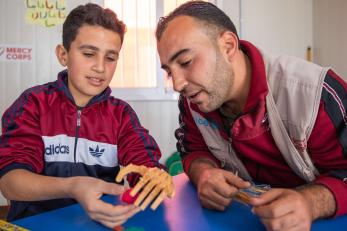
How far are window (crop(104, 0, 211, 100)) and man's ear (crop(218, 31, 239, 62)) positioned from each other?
60.6 inches

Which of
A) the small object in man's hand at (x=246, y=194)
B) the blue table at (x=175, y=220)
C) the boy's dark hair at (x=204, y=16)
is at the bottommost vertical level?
the blue table at (x=175, y=220)

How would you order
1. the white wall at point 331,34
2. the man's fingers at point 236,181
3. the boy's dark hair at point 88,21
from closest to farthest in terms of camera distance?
the man's fingers at point 236,181 → the boy's dark hair at point 88,21 → the white wall at point 331,34

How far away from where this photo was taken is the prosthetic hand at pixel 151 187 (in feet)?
2.11

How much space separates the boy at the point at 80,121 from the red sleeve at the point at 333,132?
0.49 meters

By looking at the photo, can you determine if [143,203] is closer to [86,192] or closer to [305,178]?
[86,192]

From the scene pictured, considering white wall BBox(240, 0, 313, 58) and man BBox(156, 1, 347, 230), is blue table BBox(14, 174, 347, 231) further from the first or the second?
white wall BBox(240, 0, 313, 58)

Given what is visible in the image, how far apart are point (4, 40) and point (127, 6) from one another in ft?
2.89

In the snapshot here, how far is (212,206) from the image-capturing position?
78 cm

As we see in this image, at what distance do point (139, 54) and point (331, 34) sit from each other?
1.48 meters

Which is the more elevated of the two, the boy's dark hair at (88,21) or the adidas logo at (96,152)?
the boy's dark hair at (88,21)

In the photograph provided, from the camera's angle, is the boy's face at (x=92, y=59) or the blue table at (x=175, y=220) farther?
the boy's face at (x=92, y=59)

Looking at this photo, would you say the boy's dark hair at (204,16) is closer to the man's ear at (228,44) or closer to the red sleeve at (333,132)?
the man's ear at (228,44)

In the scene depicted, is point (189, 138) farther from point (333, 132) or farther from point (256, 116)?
point (333, 132)

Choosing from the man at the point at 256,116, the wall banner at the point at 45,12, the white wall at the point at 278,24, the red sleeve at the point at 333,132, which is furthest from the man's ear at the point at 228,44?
the white wall at the point at 278,24
